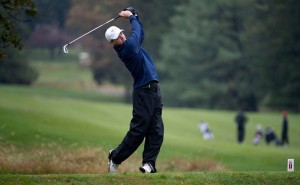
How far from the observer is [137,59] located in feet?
40.6

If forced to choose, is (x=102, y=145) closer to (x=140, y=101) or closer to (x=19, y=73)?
(x=140, y=101)

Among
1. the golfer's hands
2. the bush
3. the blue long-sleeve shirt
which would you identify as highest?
the bush

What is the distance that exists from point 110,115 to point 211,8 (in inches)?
1344

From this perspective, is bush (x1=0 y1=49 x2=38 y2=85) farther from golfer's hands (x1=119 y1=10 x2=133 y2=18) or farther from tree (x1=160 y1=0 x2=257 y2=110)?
golfer's hands (x1=119 y1=10 x2=133 y2=18)

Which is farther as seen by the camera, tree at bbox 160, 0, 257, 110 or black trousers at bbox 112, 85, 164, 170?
tree at bbox 160, 0, 257, 110

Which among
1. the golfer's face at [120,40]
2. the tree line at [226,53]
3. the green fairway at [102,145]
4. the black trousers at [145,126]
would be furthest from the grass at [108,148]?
the tree line at [226,53]

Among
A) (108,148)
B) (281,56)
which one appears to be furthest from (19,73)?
(108,148)

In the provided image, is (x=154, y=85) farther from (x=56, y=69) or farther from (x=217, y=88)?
(x=56, y=69)

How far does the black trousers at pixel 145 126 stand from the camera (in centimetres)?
1238

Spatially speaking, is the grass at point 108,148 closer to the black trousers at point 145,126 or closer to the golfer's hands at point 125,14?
the black trousers at point 145,126

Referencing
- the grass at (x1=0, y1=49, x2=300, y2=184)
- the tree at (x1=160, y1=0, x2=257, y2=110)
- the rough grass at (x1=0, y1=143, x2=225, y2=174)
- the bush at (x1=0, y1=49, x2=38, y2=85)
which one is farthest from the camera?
the tree at (x1=160, y1=0, x2=257, y2=110)

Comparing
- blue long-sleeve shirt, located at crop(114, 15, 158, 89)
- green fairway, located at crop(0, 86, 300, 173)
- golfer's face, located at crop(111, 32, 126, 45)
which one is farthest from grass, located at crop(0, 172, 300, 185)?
green fairway, located at crop(0, 86, 300, 173)

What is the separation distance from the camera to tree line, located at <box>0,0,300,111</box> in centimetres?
6981

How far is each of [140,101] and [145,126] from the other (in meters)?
0.40
